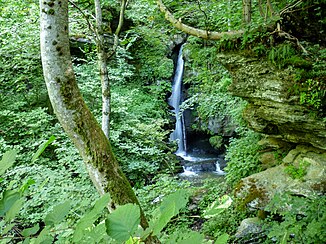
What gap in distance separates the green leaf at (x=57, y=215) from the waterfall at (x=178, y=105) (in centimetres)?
953

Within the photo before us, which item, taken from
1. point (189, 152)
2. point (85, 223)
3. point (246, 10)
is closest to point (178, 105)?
point (189, 152)

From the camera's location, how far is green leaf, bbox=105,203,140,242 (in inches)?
18.1

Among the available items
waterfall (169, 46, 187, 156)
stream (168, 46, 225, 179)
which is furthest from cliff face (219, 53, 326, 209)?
waterfall (169, 46, 187, 156)

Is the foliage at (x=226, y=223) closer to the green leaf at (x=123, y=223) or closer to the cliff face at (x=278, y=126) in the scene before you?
the cliff face at (x=278, y=126)

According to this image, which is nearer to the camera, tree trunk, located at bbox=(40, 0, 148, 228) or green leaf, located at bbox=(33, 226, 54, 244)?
green leaf, located at bbox=(33, 226, 54, 244)

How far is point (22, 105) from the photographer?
23.3ft

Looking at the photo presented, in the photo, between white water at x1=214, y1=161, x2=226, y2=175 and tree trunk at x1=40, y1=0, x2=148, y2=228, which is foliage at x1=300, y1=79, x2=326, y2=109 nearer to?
tree trunk at x1=40, y1=0, x2=148, y2=228

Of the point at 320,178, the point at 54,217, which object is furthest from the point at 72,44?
the point at 54,217

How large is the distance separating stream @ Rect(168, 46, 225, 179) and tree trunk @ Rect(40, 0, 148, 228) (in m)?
4.59

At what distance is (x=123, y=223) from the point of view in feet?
1.53

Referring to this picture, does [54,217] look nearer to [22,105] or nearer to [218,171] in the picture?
[22,105]

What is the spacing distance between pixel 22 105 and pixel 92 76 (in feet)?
6.36

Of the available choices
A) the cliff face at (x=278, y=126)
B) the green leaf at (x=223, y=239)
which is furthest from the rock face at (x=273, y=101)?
the green leaf at (x=223, y=239)

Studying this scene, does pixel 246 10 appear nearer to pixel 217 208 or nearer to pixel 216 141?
pixel 217 208
